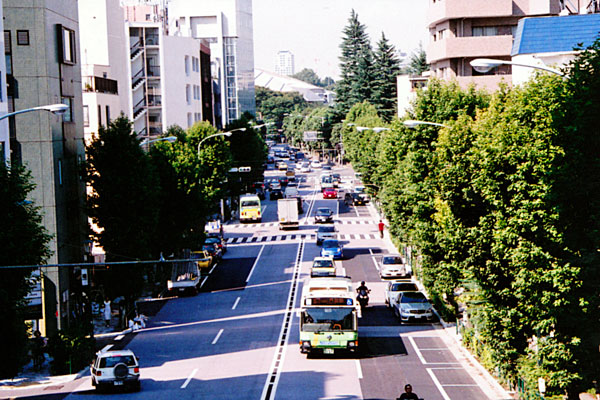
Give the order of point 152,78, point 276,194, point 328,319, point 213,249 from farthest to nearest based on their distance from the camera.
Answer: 1. point 276,194
2. point 152,78
3. point 213,249
4. point 328,319

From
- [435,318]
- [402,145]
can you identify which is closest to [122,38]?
[402,145]

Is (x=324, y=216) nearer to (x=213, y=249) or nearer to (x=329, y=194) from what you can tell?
(x=213, y=249)

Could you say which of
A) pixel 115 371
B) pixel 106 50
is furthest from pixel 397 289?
pixel 106 50

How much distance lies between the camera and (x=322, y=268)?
2055 inches

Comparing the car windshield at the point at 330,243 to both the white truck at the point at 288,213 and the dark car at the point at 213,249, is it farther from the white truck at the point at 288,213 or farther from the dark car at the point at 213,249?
the white truck at the point at 288,213

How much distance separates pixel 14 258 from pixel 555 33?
29.9 meters

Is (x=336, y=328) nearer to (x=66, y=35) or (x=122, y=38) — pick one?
(x=66, y=35)

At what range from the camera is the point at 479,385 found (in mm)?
30094

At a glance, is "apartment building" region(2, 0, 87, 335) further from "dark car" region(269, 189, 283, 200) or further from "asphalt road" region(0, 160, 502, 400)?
"dark car" region(269, 189, 283, 200)

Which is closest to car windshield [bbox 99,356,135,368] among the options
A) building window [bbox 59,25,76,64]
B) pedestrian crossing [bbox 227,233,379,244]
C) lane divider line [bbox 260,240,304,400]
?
lane divider line [bbox 260,240,304,400]

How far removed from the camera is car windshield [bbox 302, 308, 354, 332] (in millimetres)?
34312

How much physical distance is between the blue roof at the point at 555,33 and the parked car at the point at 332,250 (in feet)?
72.3

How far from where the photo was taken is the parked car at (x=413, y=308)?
41.8 metres

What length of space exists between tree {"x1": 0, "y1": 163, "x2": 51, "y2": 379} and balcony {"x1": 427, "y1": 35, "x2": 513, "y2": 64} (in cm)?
4278
